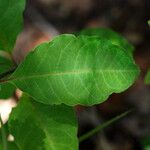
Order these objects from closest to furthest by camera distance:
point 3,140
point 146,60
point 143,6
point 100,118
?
1. point 3,140
2. point 100,118
3. point 146,60
4. point 143,6

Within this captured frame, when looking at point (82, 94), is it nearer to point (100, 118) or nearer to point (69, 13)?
point (100, 118)

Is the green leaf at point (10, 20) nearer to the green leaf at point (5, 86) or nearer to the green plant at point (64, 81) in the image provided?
the green leaf at point (5, 86)

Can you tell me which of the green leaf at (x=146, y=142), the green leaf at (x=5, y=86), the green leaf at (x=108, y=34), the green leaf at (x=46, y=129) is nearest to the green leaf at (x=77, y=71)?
the green leaf at (x=46, y=129)

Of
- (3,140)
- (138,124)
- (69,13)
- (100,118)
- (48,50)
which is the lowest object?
(138,124)

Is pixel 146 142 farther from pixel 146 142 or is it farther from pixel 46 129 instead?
pixel 46 129

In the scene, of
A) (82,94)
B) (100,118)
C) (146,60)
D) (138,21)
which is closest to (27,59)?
(82,94)

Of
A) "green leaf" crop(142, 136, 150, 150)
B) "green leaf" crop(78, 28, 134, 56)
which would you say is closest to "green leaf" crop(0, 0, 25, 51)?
"green leaf" crop(78, 28, 134, 56)

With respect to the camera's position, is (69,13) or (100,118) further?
(69,13)
